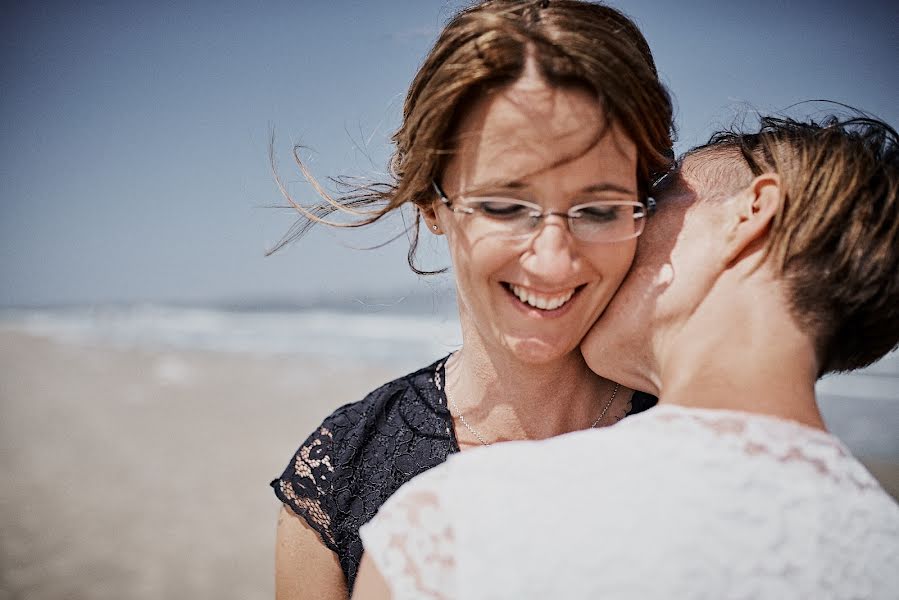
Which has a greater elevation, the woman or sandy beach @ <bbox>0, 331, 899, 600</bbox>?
the woman

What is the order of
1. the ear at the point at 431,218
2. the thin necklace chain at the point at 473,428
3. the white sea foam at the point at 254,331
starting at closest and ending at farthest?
the ear at the point at 431,218
the thin necklace chain at the point at 473,428
the white sea foam at the point at 254,331

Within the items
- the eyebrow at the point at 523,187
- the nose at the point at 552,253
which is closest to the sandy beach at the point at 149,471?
the nose at the point at 552,253

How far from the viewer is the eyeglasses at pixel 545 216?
2.28 m

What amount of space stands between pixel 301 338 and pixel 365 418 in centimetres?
1884

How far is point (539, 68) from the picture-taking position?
2242 millimetres

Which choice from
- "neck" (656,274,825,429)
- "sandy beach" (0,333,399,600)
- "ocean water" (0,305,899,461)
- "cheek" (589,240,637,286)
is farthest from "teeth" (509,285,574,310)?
"ocean water" (0,305,899,461)

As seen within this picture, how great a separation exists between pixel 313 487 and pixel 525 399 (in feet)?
2.85

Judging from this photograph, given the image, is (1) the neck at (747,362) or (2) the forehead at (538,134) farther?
(2) the forehead at (538,134)

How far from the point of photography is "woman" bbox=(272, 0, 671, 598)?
88.2 inches

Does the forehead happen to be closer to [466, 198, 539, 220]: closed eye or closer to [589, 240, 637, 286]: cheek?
[466, 198, 539, 220]: closed eye

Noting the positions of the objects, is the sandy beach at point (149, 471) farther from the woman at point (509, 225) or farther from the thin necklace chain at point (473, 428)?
the thin necklace chain at point (473, 428)

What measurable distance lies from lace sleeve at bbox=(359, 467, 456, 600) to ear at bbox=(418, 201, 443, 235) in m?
1.39

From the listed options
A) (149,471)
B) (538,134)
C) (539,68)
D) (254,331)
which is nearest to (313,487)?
(538,134)

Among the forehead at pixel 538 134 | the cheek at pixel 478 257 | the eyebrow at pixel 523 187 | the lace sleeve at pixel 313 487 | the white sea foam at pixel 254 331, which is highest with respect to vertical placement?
the forehead at pixel 538 134
